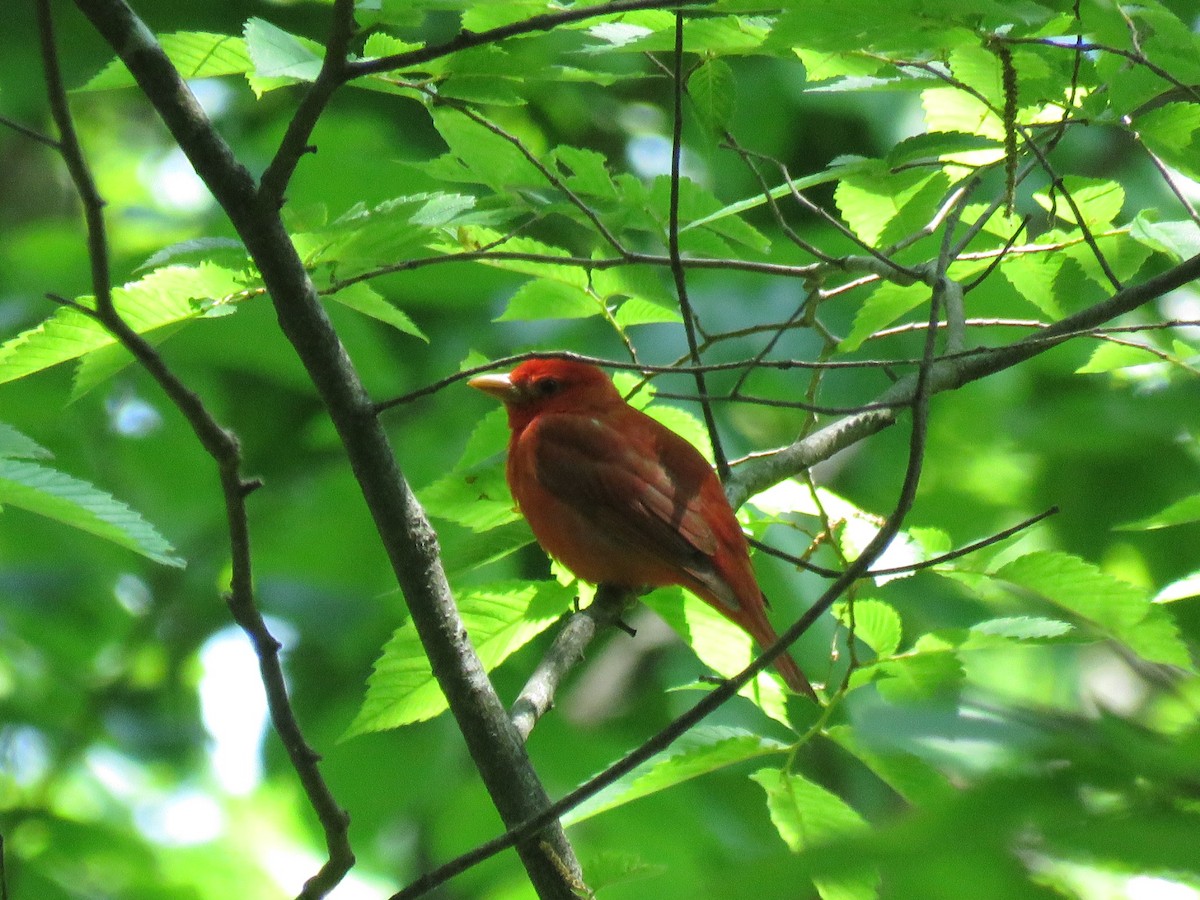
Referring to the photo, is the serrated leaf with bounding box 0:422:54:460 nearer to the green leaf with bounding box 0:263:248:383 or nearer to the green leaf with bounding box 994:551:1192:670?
the green leaf with bounding box 0:263:248:383

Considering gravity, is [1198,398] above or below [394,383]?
below

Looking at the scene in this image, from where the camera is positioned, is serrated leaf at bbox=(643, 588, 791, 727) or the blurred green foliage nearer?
the blurred green foliage

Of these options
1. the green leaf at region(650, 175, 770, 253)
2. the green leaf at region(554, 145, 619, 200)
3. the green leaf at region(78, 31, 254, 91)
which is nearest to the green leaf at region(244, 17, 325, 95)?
the green leaf at region(78, 31, 254, 91)

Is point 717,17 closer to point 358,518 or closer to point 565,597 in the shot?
point 565,597

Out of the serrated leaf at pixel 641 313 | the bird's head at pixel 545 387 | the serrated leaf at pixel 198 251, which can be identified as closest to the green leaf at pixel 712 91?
the serrated leaf at pixel 641 313

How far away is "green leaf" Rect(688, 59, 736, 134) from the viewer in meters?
2.73

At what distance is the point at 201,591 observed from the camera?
6.13m

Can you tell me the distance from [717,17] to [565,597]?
1307mm

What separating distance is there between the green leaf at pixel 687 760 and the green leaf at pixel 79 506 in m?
0.90

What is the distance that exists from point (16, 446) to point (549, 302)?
1.42 meters

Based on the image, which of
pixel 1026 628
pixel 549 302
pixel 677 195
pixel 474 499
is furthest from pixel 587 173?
pixel 1026 628

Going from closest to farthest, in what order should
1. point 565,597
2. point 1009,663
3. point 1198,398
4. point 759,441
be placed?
1. point 565,597
2. point 1198,398
3. point 759,441
4. point 1009,663

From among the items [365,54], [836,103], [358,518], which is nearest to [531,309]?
[365,54]

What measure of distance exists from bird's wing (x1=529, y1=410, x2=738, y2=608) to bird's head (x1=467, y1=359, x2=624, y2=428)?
0.74 feet
